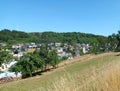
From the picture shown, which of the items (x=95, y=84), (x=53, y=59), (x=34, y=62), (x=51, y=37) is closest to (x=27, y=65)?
(x=34, y=62)

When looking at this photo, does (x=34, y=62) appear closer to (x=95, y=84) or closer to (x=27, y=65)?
(x=27, y=65)

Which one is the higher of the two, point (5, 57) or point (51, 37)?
point (51, 37)

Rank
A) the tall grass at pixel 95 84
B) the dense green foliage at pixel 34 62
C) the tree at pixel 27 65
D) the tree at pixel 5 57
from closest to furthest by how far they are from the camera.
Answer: the tall grass at pixel 95 84 → the tree at pixel 5 57 → the tree at pixel 27 65 → the dense green foliage at pixel 34 62

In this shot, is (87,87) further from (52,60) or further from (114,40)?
(114,40)

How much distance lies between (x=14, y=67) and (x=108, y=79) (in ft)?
106

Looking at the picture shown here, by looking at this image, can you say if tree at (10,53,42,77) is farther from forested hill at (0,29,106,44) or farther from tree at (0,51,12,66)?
forested hill at (0,29,106,44)

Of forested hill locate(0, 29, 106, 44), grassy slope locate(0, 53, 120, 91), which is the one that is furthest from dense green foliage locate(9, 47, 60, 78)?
forested hill locate(0, 29, 106, 44)

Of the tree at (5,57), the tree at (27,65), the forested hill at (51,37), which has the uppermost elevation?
the forested hill at (51,37)

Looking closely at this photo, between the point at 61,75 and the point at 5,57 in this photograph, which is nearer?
the point at 61,75

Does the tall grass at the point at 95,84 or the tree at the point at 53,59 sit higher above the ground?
the tall grass at the point at 95,84

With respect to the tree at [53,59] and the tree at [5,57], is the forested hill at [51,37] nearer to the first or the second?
the tree at [53,59]

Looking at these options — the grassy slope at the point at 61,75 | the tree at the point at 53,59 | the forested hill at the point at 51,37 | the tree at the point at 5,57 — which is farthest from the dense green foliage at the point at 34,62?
the forested hill at the point at 51,37

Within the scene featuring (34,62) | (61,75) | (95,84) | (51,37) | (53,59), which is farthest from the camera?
(51,37)

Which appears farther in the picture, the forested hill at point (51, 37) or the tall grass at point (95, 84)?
the forested hill at point (51, 37)
